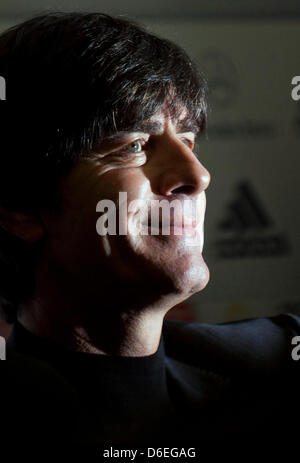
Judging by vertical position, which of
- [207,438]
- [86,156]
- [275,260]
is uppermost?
[86,156]

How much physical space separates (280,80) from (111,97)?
140 centimetres

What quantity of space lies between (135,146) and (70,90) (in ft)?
0.36

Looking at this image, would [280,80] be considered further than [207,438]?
Yes

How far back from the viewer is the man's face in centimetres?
67

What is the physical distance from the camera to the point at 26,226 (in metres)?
0.75

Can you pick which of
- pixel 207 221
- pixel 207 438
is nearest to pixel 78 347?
pixel 207 438

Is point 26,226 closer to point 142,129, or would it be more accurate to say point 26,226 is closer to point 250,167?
point 142,129

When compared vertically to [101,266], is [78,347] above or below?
below

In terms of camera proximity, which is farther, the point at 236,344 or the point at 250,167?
the point at 250,167

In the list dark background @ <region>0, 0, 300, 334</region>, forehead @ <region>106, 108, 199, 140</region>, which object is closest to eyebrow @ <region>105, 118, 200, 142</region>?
forehead @ <region>106, 108, 199, 140</region>

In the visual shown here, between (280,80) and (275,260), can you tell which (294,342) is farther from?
(280,80)

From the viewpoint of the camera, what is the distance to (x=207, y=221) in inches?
76.7

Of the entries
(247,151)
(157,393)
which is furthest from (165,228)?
(247,151)
